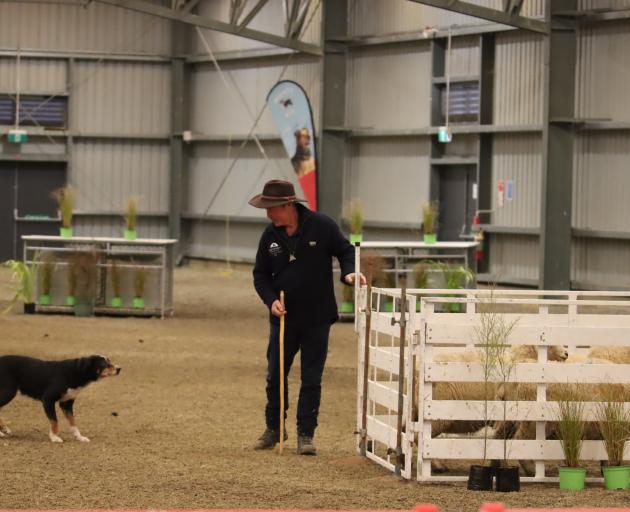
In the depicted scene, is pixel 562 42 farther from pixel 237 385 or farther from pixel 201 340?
pixel 237 385

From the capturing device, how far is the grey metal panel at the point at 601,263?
2041cm

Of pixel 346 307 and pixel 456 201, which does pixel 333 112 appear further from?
pixel 346 307

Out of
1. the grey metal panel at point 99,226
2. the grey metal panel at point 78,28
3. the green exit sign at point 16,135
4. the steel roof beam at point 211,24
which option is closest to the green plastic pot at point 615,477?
the steel roof beam at point 211,24

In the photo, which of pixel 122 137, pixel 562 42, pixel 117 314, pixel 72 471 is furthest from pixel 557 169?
pixel 72 471

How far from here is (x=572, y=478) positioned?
283 inches

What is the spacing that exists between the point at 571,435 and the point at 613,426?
0.81ft

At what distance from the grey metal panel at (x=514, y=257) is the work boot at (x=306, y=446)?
44.9 ft

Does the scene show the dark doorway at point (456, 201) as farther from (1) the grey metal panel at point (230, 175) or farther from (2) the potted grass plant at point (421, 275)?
(2) the potted grass plant at point (421, 275)

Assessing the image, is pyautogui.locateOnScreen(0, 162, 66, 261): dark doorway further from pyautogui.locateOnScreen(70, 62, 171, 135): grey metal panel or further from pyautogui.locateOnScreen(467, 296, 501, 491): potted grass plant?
pyautogui.locateOnScreen(467, 296, 501, 491): potted grass plant

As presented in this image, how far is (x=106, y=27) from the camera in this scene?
29.3 meters

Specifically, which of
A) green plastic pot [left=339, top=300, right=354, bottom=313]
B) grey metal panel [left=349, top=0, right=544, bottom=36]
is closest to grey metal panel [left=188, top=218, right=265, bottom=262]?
grey metal panel [left=349, top=0, right=544, bottom=36]

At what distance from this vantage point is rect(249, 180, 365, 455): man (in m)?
8.35

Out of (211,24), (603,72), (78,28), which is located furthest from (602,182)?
(78,28)

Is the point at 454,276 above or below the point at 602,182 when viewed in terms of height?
below
